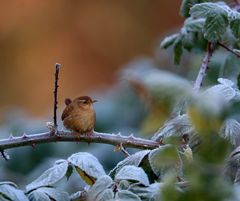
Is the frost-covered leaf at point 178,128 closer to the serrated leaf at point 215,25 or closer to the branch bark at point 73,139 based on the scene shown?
the branch bark at point 73,139

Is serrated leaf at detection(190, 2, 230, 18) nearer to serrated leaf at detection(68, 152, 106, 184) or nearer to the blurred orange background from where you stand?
serrated leaf at detection(68, 152, 106, 184)

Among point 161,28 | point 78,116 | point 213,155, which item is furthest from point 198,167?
point 161,28

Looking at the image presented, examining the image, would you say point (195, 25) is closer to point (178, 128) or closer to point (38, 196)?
point (178, 128)

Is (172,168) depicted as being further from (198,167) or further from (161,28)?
(161,28)

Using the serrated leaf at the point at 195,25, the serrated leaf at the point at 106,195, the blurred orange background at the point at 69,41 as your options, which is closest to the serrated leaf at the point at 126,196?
the serrated leaf at the point at 106,195

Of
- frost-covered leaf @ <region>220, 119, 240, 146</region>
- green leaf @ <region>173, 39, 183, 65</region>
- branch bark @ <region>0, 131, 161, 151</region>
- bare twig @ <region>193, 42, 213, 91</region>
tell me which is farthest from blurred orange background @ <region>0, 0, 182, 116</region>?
frost-covered leaf @ <region>220, 119, 240, 146</region>
